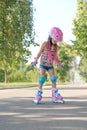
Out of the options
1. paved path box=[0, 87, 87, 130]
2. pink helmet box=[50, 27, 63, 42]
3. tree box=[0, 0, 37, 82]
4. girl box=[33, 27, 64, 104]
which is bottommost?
paved path box=[0, 87, 87, 130]

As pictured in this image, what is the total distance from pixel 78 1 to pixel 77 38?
6.43 m

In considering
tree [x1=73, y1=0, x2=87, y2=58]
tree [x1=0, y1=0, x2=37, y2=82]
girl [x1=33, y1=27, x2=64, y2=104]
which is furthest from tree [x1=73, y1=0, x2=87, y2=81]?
girl [x1=33, y1=27, x2=64, y2=104]

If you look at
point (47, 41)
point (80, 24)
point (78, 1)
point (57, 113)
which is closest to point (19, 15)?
point (80, 24)

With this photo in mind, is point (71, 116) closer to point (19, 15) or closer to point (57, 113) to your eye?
point (57, 113)

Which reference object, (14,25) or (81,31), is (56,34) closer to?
(14,25)

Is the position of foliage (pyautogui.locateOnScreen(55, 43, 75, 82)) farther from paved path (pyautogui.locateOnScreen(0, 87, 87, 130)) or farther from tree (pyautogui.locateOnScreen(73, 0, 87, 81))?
paved path (pyautogui.locateOnScreen(0, 87, 87, 130))

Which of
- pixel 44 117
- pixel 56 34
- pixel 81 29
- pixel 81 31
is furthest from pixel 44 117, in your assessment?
pixel 81 29

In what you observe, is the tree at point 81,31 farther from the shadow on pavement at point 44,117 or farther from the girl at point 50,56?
the shadow on pavement at point 44,117

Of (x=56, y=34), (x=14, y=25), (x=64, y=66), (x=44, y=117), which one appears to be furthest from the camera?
(x=64, y=66)

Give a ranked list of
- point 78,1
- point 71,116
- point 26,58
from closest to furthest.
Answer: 1. point 71,116
2. point 26,58
3. point 78,1

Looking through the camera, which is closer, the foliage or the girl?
the girl

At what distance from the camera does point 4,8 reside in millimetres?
39312

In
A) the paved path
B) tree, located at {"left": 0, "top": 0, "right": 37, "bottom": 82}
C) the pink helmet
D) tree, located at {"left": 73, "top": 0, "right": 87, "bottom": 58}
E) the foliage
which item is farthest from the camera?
the foliage

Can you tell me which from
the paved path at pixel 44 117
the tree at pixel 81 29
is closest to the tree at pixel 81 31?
the tree at pixel 81 29
